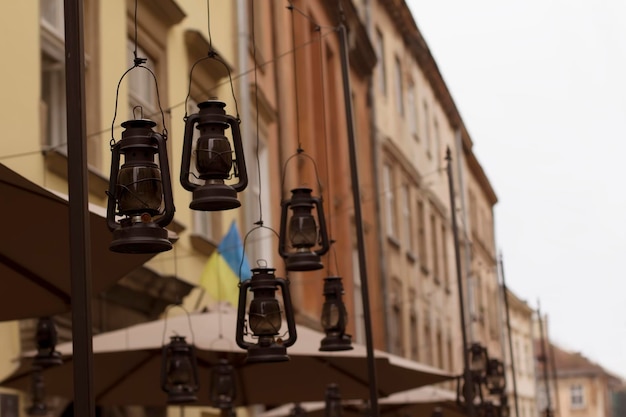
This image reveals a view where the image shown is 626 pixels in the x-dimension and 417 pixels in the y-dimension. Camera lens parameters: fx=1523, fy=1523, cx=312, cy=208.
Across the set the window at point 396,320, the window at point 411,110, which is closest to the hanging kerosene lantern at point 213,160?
the window at point 396,320

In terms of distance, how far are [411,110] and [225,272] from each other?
25704mm

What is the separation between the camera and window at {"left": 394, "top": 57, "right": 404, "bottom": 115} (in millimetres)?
39750

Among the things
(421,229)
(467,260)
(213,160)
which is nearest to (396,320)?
(421,229)

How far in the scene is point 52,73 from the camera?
15.0m

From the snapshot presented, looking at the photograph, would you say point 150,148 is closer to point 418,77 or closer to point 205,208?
point 205,208

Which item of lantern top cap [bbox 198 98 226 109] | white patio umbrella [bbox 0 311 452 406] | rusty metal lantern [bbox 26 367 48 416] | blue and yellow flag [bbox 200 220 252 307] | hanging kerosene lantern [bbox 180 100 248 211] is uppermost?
blue and yellow flag [bbox 200 220 252 307]

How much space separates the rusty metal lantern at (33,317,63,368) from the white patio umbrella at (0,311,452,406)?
40 cm

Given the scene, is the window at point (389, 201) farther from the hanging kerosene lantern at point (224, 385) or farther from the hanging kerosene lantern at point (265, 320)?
the hanging kerosene lantern at point (265, 320)

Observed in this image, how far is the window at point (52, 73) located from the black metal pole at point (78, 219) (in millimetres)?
7784

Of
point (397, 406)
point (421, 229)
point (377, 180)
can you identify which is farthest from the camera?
point (421, 229)

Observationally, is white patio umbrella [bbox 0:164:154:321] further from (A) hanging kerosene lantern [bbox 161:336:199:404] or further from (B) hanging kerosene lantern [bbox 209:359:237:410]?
(B) hanging kerosene lantern [bbox 209:359:237:410]

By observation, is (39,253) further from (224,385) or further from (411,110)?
(411,110)

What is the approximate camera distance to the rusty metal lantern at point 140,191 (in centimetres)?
646

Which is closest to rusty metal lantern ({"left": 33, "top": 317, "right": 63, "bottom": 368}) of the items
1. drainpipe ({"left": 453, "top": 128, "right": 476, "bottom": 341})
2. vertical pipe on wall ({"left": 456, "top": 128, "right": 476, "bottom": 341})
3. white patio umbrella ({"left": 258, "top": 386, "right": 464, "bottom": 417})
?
white patio umbrella ({"left": 258, "top": 386, "right": 464, "bottom": 417})
